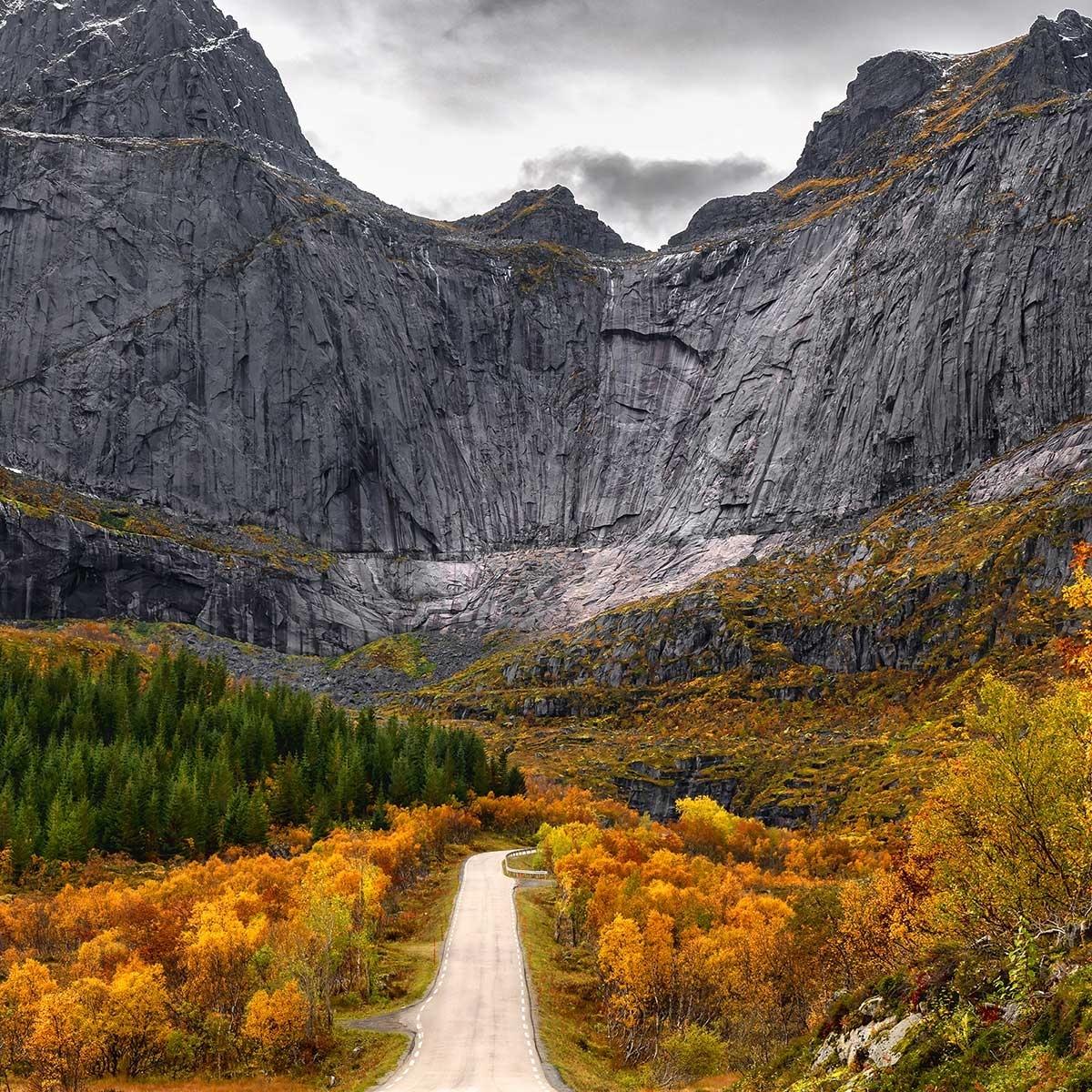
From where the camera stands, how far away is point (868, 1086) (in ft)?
71.1

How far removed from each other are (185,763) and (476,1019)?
70502 millimetres

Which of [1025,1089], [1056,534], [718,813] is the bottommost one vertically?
[718,813]

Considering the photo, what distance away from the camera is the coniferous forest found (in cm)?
10156

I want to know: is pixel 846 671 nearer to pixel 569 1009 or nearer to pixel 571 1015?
pixel 569 1009

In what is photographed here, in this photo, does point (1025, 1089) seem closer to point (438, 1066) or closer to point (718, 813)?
point (438, 1066)

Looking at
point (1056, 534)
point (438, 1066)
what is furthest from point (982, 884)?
point (1056, 534)

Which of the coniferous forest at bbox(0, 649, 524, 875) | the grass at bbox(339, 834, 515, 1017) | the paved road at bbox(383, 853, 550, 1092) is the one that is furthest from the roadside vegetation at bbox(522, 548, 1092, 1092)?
the coniferous forest at bbox(0, 649, 524, 875)

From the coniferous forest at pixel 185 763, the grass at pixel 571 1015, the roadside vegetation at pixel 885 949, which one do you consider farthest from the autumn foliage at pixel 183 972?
the coniferous forest at pixel 185 763

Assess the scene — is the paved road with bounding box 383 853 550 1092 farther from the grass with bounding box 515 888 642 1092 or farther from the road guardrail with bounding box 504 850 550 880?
the road guardrail with bounding box 504 850 550 880

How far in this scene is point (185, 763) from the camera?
115 m

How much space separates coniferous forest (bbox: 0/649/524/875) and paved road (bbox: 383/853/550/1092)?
37.7m

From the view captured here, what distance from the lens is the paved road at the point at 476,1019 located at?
4594 cm

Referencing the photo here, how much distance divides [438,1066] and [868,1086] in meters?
31.8

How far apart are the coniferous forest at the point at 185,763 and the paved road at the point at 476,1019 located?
124ft
